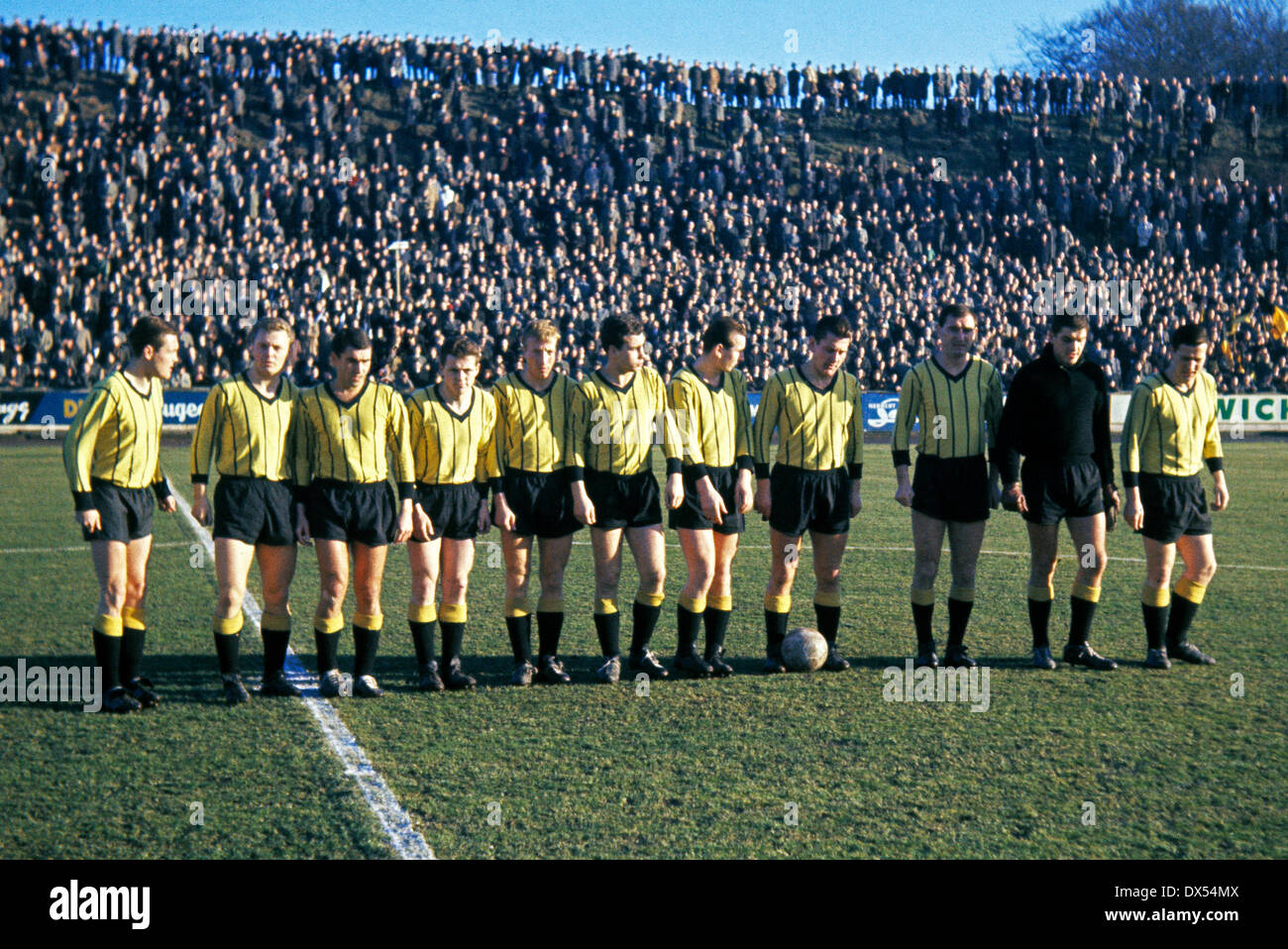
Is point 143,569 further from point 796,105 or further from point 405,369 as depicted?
point 796,105

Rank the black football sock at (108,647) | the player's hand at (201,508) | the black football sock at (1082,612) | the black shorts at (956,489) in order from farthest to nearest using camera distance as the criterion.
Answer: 1. the black football sock at (1082,612)
2. the black shorts at (956,489)
3. the black football sock at (108,647)
4. the player's hand at (201,508)

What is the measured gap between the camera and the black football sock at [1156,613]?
23.4ft

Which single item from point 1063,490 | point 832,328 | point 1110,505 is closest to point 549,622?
point 832,328

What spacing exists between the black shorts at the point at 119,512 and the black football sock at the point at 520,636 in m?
1.98

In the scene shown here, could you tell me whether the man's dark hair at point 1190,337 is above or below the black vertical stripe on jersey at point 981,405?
above

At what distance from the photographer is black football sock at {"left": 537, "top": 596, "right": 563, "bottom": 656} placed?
6797 mm

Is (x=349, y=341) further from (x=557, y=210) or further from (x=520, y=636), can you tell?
(x=557, y=210)

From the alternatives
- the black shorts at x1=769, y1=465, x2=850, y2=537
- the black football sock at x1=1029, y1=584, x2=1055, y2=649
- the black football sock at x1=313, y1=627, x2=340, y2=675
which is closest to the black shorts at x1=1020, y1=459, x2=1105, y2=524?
the black football sock at x1=1029, y1=584, x2=1055, y2=649

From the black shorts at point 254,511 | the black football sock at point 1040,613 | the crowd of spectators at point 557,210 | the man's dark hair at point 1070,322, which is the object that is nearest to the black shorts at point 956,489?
the black football sock at point 1040,613

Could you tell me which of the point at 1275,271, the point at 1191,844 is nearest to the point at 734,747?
the point at 1191,844

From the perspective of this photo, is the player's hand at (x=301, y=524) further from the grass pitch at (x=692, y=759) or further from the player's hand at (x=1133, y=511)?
the player's hand at (x=1133, y=511)

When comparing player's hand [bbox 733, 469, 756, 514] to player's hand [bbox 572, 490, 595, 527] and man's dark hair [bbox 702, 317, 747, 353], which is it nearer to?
man's dark hair [bbox 702, 317, 747, 353]

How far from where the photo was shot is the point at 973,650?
7496 millimetres

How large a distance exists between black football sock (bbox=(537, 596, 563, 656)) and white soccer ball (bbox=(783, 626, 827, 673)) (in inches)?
52.4
